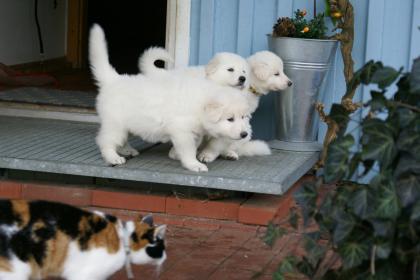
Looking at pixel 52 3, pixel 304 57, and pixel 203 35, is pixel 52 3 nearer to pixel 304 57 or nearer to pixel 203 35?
pixel 203 35

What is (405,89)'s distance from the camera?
2746mm

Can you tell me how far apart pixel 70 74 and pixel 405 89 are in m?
8.12

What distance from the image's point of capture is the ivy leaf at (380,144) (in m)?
2.49

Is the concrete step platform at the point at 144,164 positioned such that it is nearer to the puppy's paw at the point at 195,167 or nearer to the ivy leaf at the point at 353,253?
the puppy's paw at the point at 195,167

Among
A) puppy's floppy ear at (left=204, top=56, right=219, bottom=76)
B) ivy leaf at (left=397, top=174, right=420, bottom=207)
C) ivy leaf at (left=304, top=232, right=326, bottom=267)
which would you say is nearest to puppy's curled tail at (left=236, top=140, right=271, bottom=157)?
puppy's floppy ear at (left=204, top=56, right=219, bottom=76)

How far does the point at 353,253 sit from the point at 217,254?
7.11 ft

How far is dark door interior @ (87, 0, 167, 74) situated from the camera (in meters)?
12.3

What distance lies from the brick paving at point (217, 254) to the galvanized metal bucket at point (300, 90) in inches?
53.7

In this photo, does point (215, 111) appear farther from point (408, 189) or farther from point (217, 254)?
point (408, 189)

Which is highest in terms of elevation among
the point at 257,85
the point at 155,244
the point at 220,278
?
the point at 257,85

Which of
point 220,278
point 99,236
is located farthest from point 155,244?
point 220,278

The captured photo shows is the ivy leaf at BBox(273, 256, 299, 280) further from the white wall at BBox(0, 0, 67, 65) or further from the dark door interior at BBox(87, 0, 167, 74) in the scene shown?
the dark door interior at BBox(87, 0, 167, 74)

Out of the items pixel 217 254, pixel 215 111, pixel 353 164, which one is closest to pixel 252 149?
pixel 215 111

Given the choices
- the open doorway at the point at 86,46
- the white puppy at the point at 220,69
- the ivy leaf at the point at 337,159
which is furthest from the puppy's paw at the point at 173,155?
the ivy leaf at the point at 337,159
